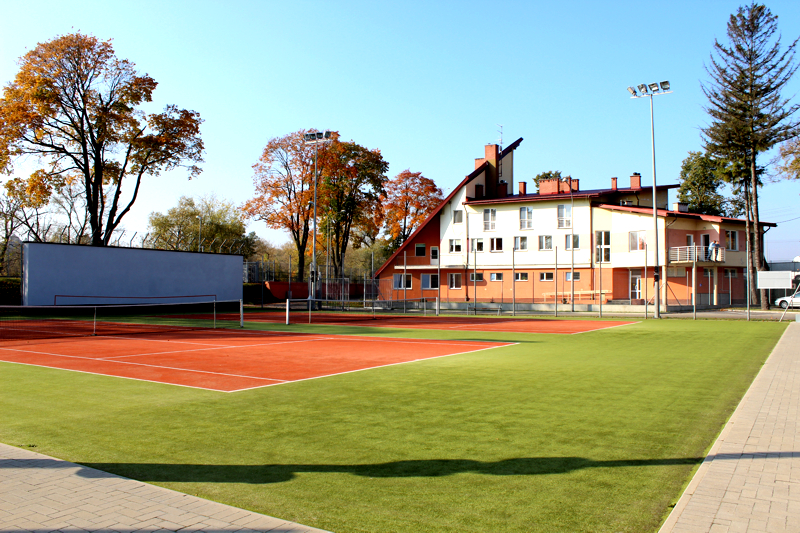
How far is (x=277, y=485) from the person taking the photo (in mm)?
5137

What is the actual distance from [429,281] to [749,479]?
2003 inches

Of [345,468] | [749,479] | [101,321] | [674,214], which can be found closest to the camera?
[749,479]

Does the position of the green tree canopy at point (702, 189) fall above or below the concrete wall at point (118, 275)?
above

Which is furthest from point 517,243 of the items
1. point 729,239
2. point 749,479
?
point 749,479

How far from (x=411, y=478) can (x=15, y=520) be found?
3.02m

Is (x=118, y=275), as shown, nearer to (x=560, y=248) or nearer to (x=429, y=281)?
(x=429, y=281)

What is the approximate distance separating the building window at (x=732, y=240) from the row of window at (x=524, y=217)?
11.3 metres

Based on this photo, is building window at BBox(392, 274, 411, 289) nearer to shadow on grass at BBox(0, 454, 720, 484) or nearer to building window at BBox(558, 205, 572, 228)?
building window at BBox(558, 205, 572, 228)

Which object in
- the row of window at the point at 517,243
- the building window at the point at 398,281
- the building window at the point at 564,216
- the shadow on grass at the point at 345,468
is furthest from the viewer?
the building window at the point at 398,281

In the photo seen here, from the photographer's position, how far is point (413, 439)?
6691mm

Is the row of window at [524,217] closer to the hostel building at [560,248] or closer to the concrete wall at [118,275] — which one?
the hostel building at [560,248]

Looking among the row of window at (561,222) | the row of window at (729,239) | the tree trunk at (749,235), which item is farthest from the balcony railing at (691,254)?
the tree trunk at (749,235)

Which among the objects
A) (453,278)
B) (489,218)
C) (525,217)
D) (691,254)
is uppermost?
(489,218)

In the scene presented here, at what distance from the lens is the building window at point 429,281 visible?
5588cm
